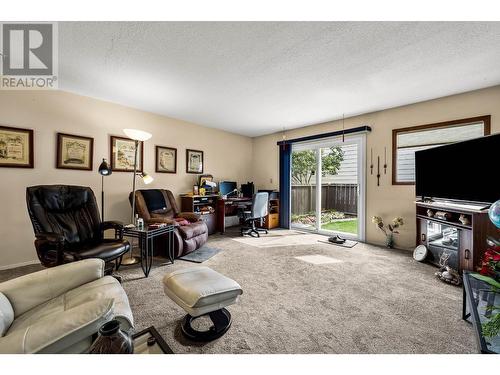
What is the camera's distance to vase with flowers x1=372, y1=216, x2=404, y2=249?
3375 mm

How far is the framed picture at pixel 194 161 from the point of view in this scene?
4.43 m

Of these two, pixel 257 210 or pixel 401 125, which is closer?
pixel 401 125

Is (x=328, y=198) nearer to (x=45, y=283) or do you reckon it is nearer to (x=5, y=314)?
(x=45, y=283)

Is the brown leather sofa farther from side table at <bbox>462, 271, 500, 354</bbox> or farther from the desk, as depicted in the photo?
side table at <bbox>462, 271, 500, 354</bbox>

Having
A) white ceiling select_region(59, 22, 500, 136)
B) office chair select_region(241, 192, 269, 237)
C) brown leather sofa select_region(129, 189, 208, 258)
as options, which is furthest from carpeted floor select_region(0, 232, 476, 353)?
white ceiling select_region(59, 22, 500, 136)

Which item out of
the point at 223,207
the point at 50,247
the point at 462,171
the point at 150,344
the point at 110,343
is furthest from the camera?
the point at 223,207

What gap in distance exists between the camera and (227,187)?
5000mm

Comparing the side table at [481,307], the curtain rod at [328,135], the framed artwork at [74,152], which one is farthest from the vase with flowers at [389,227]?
the framed artwork at [74,152]

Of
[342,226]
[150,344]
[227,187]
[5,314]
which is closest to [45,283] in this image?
[5,314]

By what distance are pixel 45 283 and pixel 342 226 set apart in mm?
4815

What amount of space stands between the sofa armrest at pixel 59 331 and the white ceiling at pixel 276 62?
79.2 inches

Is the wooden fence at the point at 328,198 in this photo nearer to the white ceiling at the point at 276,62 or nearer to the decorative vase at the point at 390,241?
the decorative vase at the point at 390,241

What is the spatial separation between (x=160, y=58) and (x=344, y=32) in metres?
1.75
